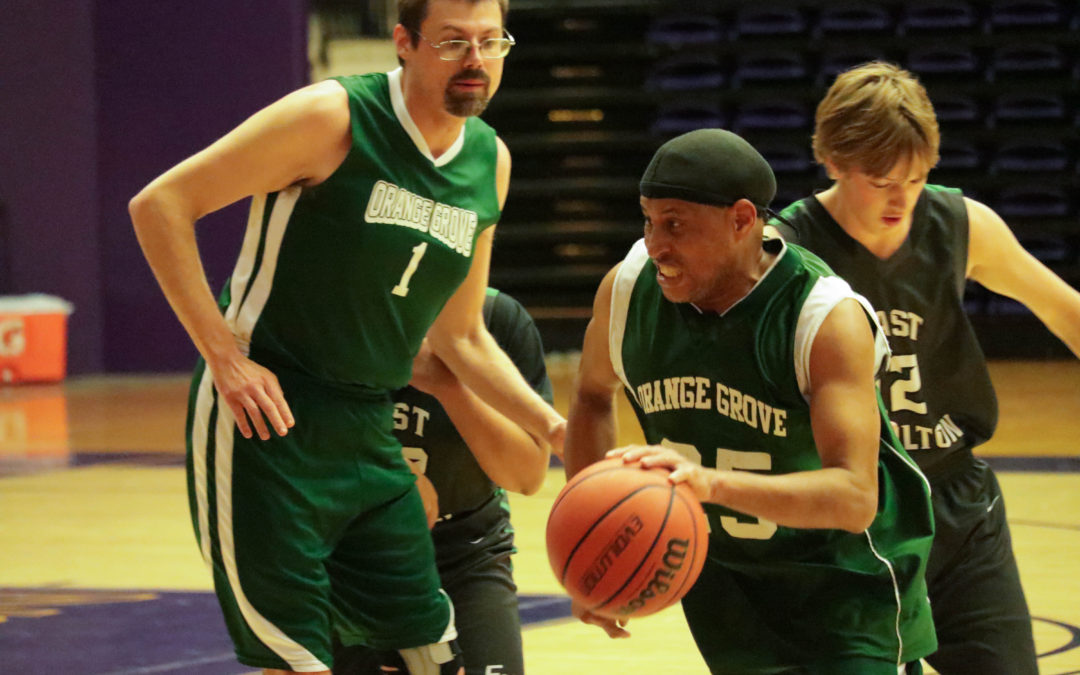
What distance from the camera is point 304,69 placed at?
12344 mm

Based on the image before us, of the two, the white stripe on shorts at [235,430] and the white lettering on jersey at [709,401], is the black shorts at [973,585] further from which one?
the white stripe on shorts at [235,430]

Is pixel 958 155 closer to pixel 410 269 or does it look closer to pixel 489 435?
pixel 489 435

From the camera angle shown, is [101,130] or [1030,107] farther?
[101,130]

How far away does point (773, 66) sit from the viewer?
1224 cm

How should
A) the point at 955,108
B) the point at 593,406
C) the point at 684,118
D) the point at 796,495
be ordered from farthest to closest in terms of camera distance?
the point at 684,118 → the point at 955,108 → the point at 593,406 → the point at 796,495

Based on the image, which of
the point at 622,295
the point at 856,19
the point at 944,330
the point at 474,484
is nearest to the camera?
the point at 622,295

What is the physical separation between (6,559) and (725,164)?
14.5ft

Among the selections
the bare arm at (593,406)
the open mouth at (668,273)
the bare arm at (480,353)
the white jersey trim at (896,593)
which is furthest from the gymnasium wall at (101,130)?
the white jersey trim at (896,593)

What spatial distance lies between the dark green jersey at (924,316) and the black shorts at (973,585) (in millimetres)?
106

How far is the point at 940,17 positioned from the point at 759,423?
10388 mm

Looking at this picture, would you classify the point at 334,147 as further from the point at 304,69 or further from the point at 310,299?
the point at 304,69

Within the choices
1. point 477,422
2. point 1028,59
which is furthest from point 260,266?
point 1028,59

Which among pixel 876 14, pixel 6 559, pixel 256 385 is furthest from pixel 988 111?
pixel 256 385

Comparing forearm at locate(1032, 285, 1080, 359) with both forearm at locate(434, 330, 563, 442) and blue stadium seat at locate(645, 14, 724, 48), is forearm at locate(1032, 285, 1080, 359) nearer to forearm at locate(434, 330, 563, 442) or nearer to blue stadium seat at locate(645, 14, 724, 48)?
forearm at locate(434, 330, 563, 442)
